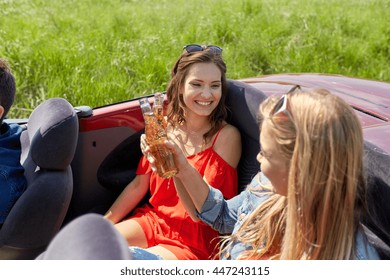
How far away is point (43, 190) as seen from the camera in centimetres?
206

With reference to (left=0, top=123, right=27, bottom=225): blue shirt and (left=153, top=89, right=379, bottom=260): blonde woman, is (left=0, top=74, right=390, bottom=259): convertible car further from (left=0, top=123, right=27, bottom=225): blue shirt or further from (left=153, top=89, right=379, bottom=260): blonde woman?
(left=153, top=89, right=379, bottom=260): blonde woman

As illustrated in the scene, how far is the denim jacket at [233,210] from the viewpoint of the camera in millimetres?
1761

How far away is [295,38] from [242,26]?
2.01 ft

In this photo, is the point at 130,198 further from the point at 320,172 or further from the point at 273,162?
the point at 320,172

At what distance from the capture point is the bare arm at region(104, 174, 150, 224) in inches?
96.2

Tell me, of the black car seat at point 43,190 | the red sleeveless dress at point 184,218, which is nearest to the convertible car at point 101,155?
the black car seat at point 43,190

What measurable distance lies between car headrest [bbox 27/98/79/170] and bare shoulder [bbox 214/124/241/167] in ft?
1.85

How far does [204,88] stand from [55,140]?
0.61 meters

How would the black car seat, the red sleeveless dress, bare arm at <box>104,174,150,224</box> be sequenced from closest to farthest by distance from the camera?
the black car seat
the red sleeveless dress
bare arm at <box>104,174,150,224</box>

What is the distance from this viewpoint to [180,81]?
92.2 inches

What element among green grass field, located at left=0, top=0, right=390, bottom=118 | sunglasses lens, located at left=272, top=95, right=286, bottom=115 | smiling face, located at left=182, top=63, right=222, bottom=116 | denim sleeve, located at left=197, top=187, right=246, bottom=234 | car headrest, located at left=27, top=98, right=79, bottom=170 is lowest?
green grass field, located at left=0, top=0, right=390, bottom=118

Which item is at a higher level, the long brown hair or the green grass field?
the long brown hair

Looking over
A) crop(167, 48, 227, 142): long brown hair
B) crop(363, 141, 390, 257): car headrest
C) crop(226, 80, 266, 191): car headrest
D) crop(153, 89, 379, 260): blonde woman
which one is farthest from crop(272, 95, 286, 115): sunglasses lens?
crop(167, 48, 227, 142): long brown hair
